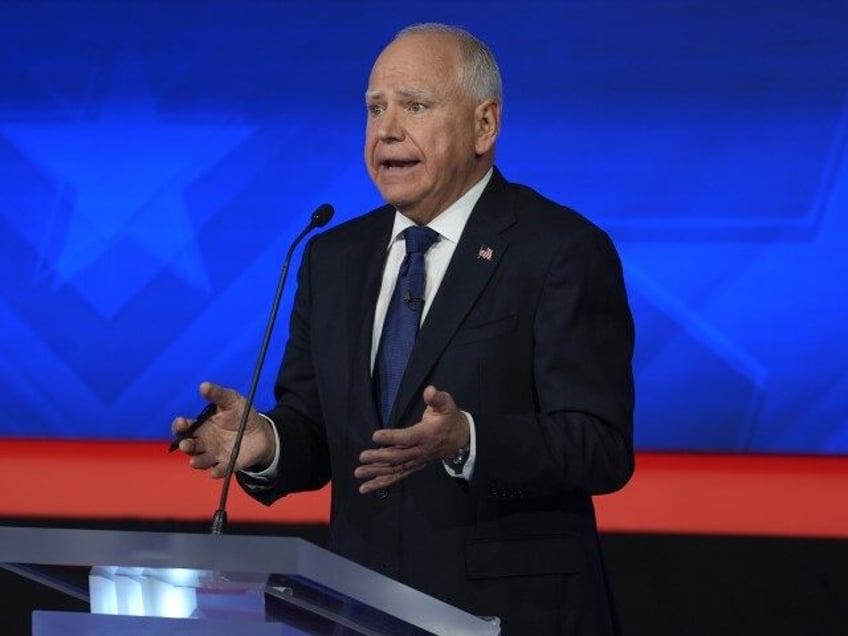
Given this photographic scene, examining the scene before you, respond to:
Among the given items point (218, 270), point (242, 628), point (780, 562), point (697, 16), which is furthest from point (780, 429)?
point (242, 628)

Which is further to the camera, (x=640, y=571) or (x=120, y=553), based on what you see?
(x=640, y=571)

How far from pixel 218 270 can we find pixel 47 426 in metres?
0.67

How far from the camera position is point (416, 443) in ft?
5.70

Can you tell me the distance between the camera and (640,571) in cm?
329

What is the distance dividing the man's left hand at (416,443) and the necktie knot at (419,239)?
1.45 feet

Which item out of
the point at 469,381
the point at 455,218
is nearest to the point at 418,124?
the point at 455,218

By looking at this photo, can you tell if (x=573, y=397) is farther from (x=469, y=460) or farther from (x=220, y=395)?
(x=220, y=395)

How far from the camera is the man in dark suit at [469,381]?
2.00m

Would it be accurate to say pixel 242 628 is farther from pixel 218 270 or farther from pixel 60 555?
pixel 218 270

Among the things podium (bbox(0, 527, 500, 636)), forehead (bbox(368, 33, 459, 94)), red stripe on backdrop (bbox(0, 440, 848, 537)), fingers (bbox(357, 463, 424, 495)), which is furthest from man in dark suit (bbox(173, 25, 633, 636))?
red stripe on backdrop (bbox(0, 440, 848, 537))

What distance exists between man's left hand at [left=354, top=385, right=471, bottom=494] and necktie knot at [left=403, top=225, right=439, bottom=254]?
440 millimetres

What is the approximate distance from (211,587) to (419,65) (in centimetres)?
100

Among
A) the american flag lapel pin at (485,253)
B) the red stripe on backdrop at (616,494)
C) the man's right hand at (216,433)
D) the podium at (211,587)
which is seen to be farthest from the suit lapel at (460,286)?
the red stripe on backdrop at (616,494)

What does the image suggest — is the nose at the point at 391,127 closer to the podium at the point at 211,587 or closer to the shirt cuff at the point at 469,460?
the shirt cuff at the point at 469,460
